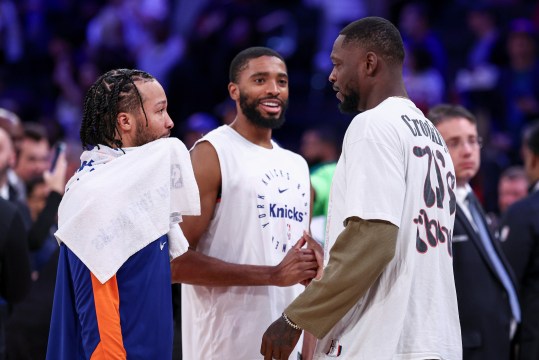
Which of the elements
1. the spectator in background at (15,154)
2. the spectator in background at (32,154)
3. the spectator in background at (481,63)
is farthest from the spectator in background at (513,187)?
the spectator in background at (15,154)

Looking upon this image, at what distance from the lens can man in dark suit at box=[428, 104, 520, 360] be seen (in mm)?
5051

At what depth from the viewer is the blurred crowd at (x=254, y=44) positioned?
9.88 metres

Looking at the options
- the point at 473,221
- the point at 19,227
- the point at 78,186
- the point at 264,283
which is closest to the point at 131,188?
the point at 78,186

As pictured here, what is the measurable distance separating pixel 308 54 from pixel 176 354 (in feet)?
24.0

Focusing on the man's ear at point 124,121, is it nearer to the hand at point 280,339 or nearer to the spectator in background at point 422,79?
the hand at point 280,339

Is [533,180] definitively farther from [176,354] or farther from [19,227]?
[19,227]

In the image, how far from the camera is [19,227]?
5105 mm

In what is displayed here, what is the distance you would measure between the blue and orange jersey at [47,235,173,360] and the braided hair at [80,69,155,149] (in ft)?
1.50

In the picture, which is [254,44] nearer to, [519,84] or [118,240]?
[519,84]

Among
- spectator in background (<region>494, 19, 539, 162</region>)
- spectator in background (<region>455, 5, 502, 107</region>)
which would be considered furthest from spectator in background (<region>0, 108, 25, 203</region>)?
spectator in background (<region>494, 19, 539, 162</region>)

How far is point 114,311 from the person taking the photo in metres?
3.24

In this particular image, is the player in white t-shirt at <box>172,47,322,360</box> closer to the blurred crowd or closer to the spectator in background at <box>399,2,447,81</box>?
the blurred crowd

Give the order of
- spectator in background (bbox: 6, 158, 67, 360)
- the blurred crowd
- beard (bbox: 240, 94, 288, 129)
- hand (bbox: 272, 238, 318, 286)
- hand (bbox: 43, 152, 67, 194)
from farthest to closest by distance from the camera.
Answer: the blurred crowd → hand (bbox: 43, 152, 67, 194) → spectator in background (bbox: 6, 158, 67, 360) → beard (bbox: 240, 94, 288, 129) → hand (bbox: 272, 238, 318, 286)

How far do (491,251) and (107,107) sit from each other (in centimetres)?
265
